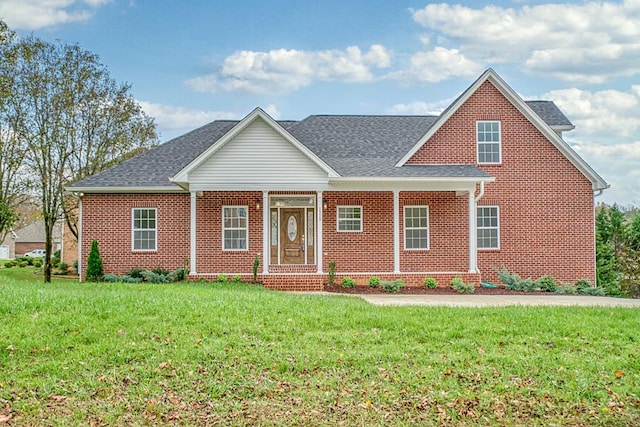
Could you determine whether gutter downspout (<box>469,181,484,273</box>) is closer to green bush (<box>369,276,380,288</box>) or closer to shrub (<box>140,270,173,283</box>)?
green bush (<box>369,276,380,288</box>)

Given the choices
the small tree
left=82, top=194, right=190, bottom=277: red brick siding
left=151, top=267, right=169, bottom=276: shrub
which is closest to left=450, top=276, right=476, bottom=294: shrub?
left=82, top=194, right=190, bottom=277: red brick siding

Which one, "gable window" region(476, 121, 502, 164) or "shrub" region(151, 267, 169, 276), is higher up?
"gable window" region(476, 121, 502, 164)

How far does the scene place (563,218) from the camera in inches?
715

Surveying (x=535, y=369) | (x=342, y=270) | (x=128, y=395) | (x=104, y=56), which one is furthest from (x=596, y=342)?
(x=104, y=56)

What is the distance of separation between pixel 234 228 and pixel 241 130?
3.56 metres

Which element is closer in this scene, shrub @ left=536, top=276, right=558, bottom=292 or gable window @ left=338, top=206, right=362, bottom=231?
shrub @ left=536, top=276, right=558, bottom=292

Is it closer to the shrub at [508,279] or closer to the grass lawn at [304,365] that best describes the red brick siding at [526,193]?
the shrub at [508,279]

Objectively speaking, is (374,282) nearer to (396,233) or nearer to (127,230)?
(396,233)

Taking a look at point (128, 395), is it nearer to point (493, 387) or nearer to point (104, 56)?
point (493, 387)

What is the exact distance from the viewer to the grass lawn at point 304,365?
5562 millimetres

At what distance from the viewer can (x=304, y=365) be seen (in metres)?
6.67

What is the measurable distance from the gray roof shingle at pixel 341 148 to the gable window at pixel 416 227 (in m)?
1.50

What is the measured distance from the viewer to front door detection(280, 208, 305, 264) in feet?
59.7

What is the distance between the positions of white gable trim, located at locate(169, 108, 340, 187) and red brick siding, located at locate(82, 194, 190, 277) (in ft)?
7.25
